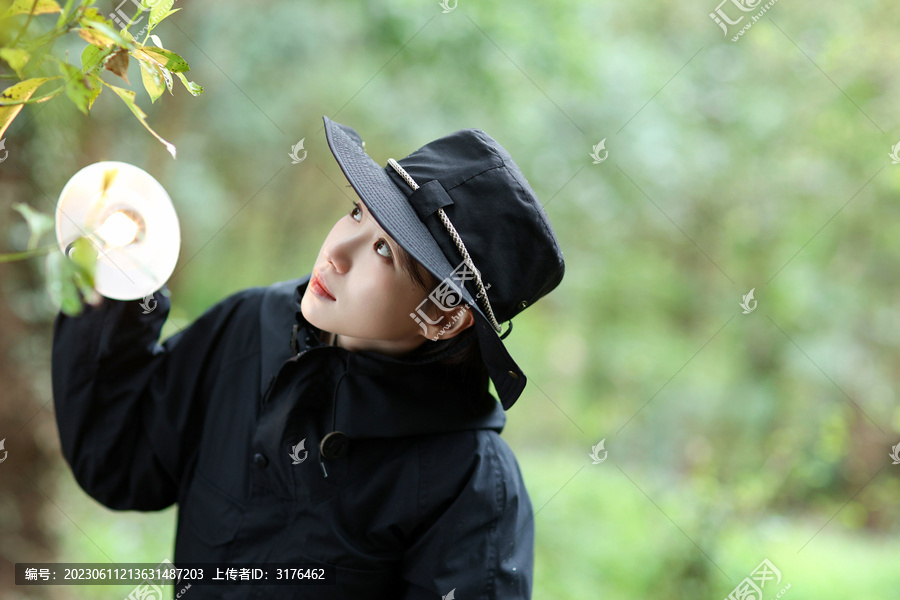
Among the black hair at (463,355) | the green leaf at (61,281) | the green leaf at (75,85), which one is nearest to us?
the green leaf at (61,281)

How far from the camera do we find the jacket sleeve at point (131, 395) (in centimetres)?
134

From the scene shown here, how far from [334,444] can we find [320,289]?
11.0 inches

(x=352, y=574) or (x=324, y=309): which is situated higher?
(x=324, y=309)

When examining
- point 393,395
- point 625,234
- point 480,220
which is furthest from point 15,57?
point 625,234

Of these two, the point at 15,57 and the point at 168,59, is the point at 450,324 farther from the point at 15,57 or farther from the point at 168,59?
the point at 15,57

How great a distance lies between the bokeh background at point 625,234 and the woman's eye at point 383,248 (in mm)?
1320

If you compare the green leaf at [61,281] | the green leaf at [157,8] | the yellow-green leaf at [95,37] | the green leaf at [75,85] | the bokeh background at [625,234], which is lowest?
the bokeh background at [625,234]

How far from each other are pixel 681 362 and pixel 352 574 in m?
5.65

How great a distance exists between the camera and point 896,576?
384 cm

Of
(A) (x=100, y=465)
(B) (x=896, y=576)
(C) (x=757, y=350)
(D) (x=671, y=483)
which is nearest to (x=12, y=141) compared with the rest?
(A) (x=100, y=465)

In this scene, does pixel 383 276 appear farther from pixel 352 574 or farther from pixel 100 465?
pixel 100 465

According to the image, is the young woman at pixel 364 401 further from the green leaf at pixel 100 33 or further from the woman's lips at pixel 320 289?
the green leaf at pixel 100 33

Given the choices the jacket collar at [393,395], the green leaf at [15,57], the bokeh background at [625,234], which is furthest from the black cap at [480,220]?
the bokeh background at [625,234]

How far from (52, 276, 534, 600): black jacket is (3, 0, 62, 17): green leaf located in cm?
63
